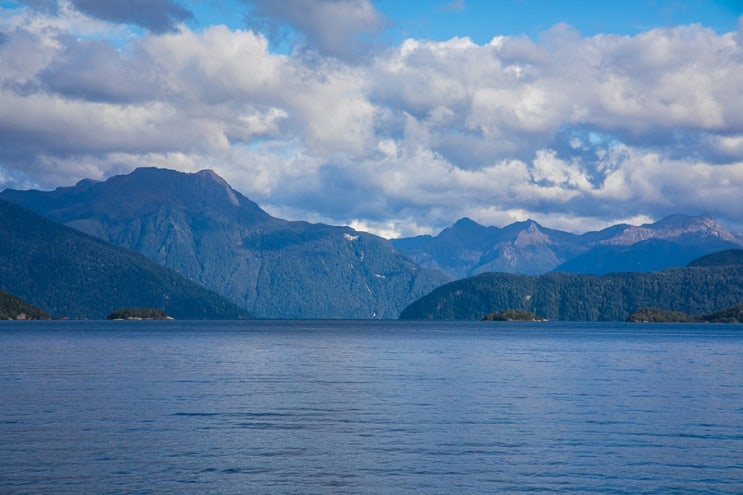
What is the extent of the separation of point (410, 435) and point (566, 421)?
15252 millimetres

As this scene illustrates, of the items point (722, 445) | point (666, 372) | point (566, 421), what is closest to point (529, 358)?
point (666, 372)

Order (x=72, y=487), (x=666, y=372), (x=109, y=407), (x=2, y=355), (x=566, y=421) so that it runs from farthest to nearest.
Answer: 1. (x=2, y=355)
2. (x=666, y=372)
3. (x=109, y=407)
4. (x=566, y=421)
5. (x=72, y=487)

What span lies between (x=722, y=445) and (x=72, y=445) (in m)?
45.8

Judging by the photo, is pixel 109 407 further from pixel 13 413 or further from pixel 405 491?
pixel 405 491

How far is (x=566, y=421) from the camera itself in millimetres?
69875

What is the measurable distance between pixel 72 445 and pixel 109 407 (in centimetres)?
1911

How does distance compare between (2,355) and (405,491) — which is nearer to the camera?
(405,491)

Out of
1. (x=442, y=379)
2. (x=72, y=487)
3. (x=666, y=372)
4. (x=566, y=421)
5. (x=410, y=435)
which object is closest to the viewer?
(x=72, y=487)

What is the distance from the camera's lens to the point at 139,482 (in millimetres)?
47281

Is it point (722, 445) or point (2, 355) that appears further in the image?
point (2, 355)

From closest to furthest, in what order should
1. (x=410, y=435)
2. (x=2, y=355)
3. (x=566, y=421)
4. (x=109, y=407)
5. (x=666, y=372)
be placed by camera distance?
(x=410, y=435)
(x=566, y=421)
(x=109, y=407)
(x=666, y=372)
(x=2, y=355)

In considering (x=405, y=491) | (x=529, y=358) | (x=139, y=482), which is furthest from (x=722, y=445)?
(x=529, y=358)

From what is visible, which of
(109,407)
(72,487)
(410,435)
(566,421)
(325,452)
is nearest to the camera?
(72,487)

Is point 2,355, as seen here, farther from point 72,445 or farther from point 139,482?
point 139,482
